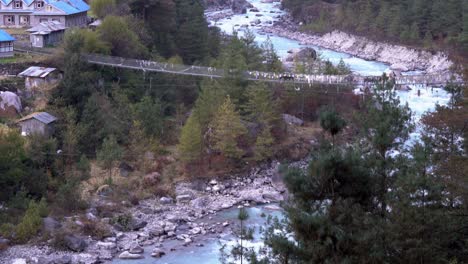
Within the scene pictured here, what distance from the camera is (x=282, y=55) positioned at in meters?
41.2

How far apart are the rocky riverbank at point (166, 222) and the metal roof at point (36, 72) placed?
6579 millimetres

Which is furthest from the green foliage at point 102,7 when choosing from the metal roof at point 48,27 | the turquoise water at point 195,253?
the turquoise water at point 195,253

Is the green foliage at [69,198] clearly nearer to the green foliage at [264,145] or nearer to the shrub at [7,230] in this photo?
the shrub at [7,230]

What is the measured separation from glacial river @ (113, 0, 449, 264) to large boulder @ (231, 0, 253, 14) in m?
0.74

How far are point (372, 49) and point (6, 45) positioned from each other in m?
25.4

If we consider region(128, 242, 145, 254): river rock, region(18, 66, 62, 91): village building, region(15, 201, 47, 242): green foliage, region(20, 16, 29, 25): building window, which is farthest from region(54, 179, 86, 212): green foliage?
region(20, 16, 29, 25): building window

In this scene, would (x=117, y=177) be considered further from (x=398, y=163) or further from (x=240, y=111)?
(x=398, y=163)

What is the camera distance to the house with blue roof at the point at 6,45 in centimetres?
2606

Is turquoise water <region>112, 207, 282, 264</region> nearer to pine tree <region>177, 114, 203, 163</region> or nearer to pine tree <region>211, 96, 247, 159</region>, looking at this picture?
pine tree <region>177, 114, 203, 163</region>

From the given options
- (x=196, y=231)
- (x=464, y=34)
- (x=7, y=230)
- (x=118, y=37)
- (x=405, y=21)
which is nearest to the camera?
(x=7, y=230)

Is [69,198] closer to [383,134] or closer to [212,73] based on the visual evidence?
[212,73]

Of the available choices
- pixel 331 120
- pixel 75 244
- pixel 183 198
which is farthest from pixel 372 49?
pixel 331 120

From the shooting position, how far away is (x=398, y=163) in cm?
1097

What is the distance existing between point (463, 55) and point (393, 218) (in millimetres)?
28846
